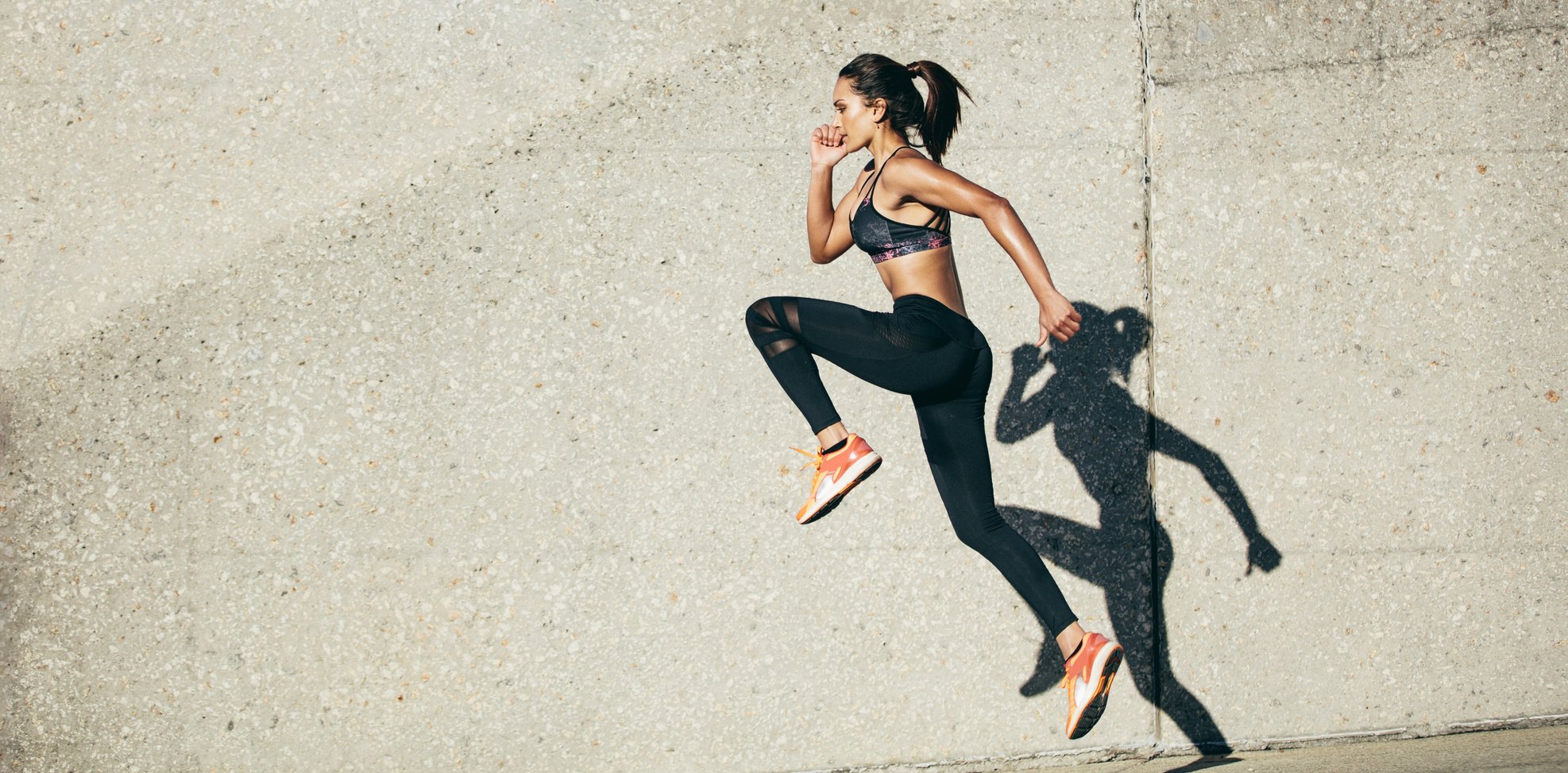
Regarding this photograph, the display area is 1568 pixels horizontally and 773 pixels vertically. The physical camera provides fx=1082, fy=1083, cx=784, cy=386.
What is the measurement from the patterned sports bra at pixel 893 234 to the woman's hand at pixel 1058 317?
396 mm

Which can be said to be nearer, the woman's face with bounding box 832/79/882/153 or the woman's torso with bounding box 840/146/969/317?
the woman's torso with bounding box 840/146/969/317

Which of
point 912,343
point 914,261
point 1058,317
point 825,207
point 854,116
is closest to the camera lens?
point 1058,317

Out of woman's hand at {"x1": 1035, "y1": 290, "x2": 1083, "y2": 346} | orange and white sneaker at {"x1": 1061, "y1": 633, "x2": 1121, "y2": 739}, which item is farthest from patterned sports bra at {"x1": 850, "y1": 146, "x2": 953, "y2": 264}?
orange and white sneaker at {"x1": 1061, "y1": 633, "x2": 1121, "y2": 739}

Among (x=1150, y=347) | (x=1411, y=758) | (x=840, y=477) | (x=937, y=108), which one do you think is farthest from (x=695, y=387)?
(x=1411, y=758)

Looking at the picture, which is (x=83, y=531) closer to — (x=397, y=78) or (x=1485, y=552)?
(x=397, y=78)

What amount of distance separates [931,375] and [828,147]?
2.56ft

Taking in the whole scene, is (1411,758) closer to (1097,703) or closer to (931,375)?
(1097,703)

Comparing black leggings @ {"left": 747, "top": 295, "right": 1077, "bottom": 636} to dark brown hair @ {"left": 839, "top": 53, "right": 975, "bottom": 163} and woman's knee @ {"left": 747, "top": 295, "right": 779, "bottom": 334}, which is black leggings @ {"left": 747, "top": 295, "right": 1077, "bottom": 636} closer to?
woman's knee @ {"left": 747, "top": 295, "right": 779, "bottom": 334}

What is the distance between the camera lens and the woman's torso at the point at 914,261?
3096mm

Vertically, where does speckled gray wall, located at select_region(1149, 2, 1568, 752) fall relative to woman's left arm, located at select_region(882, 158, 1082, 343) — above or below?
below

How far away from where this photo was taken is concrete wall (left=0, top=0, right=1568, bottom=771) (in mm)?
3742

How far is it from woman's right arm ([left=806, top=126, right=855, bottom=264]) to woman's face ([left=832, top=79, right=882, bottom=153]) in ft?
0.11

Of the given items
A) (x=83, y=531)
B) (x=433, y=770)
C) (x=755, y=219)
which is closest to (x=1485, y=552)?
(x=755, y=219)

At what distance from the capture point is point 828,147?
3256mm
